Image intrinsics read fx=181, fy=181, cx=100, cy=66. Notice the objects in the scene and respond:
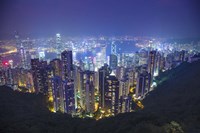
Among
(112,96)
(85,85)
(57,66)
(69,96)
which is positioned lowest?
(112,96)

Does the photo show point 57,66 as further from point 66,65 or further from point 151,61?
A: point 151,61

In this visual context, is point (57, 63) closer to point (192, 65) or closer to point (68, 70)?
point (68, 70)

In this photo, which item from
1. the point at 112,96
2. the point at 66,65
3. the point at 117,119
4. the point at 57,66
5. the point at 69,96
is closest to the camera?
the point at 117,119

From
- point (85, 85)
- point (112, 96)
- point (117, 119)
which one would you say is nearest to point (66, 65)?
point (85, 85)

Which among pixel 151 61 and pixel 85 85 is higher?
pixel 151 61

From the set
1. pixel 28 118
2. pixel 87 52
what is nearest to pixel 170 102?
pixel 28 118

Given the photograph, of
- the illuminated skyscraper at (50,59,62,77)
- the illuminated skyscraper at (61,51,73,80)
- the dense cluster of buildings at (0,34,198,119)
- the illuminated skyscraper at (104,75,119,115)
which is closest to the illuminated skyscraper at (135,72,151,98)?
the dense cluster of buildings at (0,34,198,119)

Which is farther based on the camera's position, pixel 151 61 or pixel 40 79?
pixel 151 61

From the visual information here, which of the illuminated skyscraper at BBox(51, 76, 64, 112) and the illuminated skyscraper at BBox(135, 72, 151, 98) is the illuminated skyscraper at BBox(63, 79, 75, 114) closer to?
the illuminated skyscraper at BBox(51, 76, 64, 112)

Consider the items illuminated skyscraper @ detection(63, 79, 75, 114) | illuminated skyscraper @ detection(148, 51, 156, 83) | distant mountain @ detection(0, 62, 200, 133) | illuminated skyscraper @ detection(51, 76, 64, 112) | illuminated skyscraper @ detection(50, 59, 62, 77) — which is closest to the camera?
distant mountain @ detection(0, 62, 200, 133)
